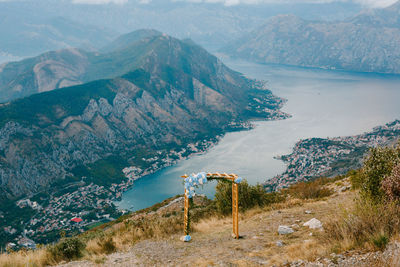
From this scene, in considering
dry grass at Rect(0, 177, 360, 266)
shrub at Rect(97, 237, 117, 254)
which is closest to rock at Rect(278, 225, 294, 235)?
dry grass at Rect(0, 177, 360, 266)

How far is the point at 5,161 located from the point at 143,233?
5737 inches

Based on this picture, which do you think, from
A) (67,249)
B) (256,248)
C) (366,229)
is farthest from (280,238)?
(67,249)

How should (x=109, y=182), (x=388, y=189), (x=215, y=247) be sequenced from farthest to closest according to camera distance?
(x=109, y=182), (x=215, y=247), (x=388, y=189)

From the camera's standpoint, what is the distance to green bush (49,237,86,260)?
12.4 metres

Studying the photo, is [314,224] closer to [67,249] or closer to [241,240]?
[241,240]

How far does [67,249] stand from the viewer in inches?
496

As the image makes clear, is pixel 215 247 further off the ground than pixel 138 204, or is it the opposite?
pixel 215 247

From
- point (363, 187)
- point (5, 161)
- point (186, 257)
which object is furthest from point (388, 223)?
point (5, 161)

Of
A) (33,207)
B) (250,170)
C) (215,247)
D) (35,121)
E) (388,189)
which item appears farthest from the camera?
(35,121)

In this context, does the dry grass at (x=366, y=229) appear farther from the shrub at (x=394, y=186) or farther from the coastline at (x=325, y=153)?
the coastline at (x=325, y=153)

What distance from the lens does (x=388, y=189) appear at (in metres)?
10.9

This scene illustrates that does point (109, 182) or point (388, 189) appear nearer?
point (388, 189)

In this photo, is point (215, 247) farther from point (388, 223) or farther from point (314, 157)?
point (314, 157)

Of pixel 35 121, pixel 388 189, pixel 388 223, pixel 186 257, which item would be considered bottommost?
pixel 186 257
